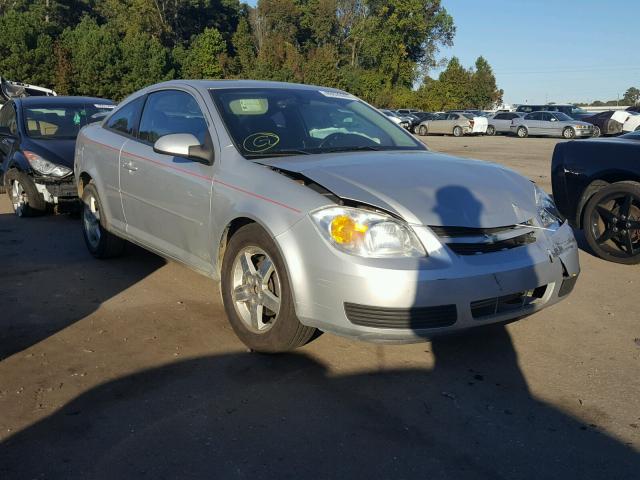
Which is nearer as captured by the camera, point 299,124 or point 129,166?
point 299,124

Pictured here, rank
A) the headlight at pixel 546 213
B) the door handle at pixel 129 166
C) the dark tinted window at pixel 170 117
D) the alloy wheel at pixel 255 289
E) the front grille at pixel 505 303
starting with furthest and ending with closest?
the door handle at pixel 129 166, the dark tinted window at pixel 170 117, the headlight at pixel 546 213, the alloy wheel at pixel 255 289, the front grille at pixel 505 303

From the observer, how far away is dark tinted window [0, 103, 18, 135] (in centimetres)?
879

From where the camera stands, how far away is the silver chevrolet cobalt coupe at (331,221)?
10.6ft

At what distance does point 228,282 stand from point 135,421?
1.15 metres

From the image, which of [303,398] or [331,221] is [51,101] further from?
[303,398]

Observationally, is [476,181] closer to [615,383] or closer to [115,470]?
[615,383]

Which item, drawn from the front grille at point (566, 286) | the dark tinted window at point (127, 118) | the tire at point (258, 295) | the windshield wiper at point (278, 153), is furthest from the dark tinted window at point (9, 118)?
the front grille at point (566, 286)

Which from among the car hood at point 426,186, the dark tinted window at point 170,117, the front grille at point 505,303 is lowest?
the front grille at point 505,303

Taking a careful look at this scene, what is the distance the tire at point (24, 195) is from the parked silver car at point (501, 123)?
1311 inches

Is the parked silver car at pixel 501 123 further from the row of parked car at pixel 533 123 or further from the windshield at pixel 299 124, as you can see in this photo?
the windshield at pixel 299 124

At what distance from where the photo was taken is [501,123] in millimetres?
38531

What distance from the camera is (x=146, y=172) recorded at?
4.87 metres


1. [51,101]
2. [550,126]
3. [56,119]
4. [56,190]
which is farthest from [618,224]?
[550,126]

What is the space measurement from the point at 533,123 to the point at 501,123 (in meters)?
3.11
